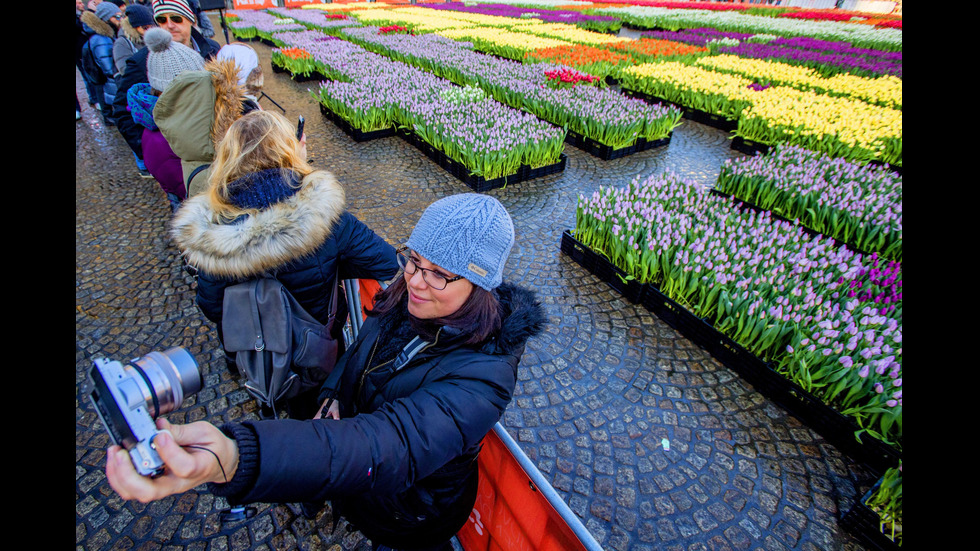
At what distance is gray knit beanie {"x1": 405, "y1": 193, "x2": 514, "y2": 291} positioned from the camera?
1478mm

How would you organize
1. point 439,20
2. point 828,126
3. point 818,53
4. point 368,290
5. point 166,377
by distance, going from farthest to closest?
point 439,20, point 818,53, point 828,126, point 368,290, point 166,377

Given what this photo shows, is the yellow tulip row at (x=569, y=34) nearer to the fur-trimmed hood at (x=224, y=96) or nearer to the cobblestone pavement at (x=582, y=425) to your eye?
the cobblestone pavement at (x=582, y=425)

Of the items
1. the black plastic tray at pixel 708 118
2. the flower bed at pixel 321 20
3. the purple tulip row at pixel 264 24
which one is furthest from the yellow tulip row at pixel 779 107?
the purple tulip row at pixel 264 24

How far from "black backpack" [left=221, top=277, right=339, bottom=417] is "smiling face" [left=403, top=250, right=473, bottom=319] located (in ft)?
2.65

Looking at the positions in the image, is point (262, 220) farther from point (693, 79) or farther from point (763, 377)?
point (693, 79)

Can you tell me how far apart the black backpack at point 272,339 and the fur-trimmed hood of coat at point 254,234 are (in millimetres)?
124

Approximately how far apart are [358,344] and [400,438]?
2.50 ft

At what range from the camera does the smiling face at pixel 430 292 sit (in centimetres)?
156

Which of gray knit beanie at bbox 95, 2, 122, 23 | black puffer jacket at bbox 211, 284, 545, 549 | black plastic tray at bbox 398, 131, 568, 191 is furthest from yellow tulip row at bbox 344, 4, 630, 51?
black puffer jacket at bbox 211, 284, 545, 549

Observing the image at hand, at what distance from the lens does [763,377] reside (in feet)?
12.1

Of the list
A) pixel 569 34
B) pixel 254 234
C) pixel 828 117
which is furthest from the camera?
pixel 569 34

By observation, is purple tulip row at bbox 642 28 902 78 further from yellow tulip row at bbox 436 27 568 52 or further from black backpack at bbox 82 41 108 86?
black backpack at bbox 82 41 108 86

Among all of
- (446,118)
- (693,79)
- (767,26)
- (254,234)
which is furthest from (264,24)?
(767,26)

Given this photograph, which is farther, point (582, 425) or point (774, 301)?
point (774, 301)
